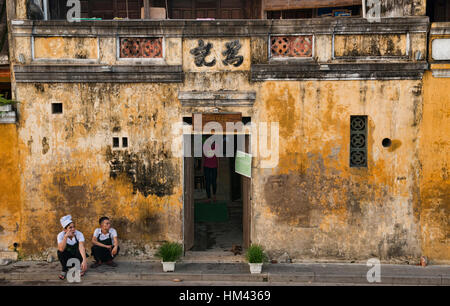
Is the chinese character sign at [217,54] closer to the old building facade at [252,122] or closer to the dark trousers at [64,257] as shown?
the old building facade at [252,122]

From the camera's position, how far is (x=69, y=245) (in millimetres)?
8453

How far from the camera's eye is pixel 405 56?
9172mm

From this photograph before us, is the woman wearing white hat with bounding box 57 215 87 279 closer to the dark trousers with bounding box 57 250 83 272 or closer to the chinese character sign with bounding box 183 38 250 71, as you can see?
the dark trousers with bounding box 57 250 83 272

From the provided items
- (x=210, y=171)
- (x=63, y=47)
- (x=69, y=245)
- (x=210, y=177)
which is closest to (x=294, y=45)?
(x=63, y=47)

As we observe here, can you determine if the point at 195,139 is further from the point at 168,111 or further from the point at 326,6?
the point at 326,6

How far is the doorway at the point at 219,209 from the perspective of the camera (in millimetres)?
9648

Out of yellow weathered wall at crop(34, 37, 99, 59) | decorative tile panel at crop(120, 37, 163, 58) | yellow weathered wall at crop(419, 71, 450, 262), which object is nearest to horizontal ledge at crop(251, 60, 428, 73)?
yellow weathered wall at crop(419, 71, 450, 262)

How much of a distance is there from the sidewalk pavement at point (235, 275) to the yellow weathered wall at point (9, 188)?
0.79 metres

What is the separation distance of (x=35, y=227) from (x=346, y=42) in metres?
7.77

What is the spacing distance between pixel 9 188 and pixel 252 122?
17.8 ft

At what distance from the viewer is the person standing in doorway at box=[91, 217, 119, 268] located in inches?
345

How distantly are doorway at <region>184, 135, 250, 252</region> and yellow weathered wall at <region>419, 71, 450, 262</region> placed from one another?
12.4 ft

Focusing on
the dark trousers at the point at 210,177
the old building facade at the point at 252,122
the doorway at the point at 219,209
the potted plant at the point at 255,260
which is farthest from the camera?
the dark trousers at the point at 210,177

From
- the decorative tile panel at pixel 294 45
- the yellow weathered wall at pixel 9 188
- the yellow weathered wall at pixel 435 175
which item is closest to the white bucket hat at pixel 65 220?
the yellow weathered wall at pixel 9 188
